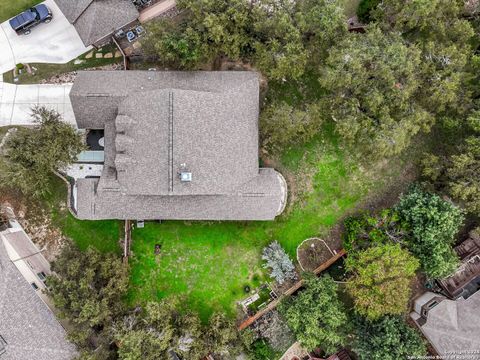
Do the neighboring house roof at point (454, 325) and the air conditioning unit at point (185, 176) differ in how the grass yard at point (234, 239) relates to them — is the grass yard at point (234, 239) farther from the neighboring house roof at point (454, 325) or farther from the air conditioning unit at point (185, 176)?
the neighboring house roof at point (454, 325)

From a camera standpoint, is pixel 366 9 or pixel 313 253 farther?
pixel 313 253

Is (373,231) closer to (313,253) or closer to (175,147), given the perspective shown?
(313,253)

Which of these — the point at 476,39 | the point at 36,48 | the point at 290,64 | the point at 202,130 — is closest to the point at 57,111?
the point at 36,48

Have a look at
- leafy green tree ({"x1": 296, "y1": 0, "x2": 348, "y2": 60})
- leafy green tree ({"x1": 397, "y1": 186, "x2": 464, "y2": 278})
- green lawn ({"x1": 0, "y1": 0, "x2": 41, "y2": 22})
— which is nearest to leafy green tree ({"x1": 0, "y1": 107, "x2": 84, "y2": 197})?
green lawn ({"x1": 0, "y1": 0, "x2": 41, "y2": 22})

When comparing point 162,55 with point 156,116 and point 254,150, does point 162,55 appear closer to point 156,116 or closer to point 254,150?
point 156,116

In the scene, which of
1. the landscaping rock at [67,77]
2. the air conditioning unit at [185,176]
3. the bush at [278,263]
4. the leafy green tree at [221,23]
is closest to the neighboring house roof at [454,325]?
the bush at [278,263]

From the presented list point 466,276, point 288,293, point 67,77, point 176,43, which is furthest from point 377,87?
point 67,77
